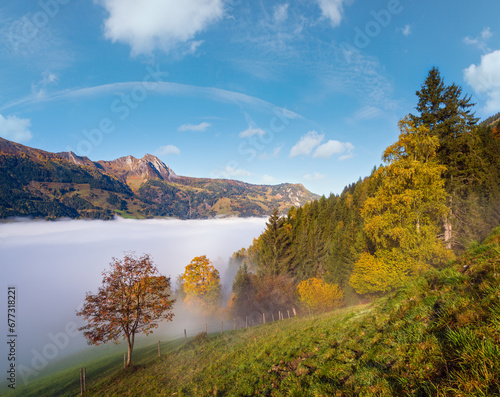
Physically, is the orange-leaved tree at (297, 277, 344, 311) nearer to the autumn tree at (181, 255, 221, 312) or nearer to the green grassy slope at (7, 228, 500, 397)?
the autumn tree at (181, 255, 221, 312)

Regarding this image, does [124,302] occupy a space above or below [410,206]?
below

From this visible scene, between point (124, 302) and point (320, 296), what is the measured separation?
1393 inches

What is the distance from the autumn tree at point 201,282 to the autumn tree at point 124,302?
31.3 meters

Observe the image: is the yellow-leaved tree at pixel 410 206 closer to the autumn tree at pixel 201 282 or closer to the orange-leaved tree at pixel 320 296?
the orange-leaved tree at pixel 320 296

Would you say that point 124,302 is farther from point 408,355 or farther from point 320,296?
point 320,296

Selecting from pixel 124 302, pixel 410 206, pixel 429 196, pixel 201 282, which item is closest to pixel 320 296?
pixel 201 282

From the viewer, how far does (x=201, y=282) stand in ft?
169

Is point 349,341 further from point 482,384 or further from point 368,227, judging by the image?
point 368,227

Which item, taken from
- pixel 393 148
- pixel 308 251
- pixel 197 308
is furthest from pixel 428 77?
pixel 197 308

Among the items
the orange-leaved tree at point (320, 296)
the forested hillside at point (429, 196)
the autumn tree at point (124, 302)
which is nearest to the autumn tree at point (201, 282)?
the orange-leaved tree at point (320, 296)

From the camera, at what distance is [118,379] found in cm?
1709

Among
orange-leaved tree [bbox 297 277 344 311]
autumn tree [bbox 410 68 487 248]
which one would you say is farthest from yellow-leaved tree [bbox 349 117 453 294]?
orange-leaved tree [bbox 297 277 344 311]

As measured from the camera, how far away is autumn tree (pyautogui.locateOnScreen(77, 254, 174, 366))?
17641 millimetres

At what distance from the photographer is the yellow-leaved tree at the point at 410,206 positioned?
15.8m
